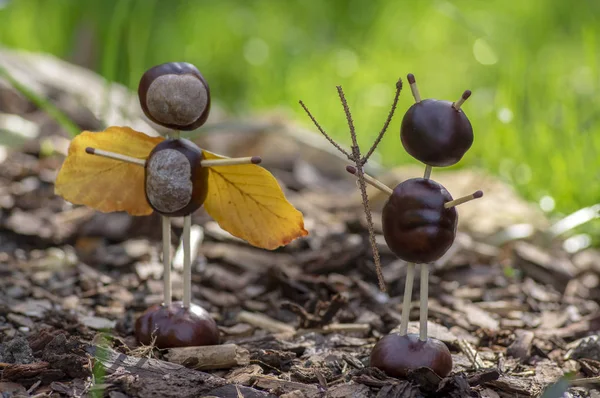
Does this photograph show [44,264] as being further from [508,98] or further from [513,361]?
[508,98]

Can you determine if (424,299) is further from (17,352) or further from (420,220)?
(17,352)

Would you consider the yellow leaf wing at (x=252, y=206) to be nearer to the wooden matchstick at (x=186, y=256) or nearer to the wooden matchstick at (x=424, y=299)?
the wooden matchstick at (x=186, y=256)

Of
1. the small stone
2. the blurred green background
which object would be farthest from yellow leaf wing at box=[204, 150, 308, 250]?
the blurred green background

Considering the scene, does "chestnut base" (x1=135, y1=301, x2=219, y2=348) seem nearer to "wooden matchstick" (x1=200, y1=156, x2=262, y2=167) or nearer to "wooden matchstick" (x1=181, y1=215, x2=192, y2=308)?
"wooden matchstick" (x1=181, y1=215, x2=192, y2=308)

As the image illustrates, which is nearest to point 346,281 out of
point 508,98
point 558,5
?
point 508,98

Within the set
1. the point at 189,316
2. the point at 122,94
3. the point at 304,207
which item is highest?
the point at 122,94
